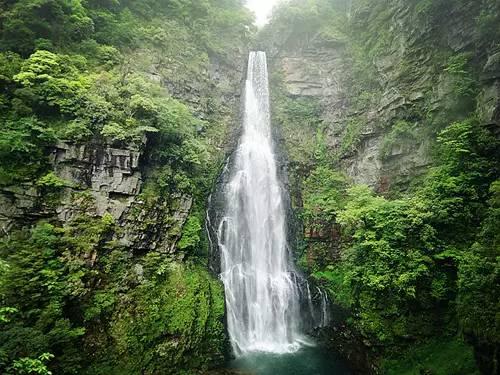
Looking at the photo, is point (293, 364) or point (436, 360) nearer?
point (436, 360)

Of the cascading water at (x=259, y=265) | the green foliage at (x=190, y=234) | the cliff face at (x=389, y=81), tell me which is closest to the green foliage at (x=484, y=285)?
the cliff face at (x=389, y=81)

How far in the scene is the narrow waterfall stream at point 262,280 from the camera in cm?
1255

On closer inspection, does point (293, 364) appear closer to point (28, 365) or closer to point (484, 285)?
point (484, 285)

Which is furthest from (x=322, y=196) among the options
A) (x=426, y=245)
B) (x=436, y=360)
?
(x=436, y=360)

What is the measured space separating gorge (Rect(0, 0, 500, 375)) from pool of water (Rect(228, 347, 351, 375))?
8 centimetres

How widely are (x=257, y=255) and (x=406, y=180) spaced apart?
8.07 m

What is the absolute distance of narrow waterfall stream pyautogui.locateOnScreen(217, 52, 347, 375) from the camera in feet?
41.2

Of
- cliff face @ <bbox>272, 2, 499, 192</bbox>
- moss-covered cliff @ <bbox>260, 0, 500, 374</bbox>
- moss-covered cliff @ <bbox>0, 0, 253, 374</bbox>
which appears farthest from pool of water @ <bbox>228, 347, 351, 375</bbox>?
cliff face @ <bbox>272, 2, 499, 192</bbox>

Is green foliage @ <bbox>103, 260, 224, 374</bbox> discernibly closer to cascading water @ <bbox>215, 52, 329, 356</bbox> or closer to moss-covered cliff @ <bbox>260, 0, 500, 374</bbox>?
cascading water @ <bbox>215, 52, 329, 356</bbox>

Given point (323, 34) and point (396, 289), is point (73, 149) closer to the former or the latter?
point (396, 289)

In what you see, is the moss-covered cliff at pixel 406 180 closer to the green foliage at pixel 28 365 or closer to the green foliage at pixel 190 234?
the green foliage at pixel 190 234

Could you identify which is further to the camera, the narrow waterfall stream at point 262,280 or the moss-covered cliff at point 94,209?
the narrow waterfall stream at point 262,280

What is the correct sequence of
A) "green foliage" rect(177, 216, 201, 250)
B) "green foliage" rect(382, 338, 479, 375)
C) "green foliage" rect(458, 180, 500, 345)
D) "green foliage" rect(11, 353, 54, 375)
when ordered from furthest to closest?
1. "green foliage" rect(177, 216, 201, 250)
2. "green foliage" rect(382, 338, 479, 375)
3. "green foliage" rect(458, 180, 500, 345)
4. "green foliage" rect(11, 353, 54, 375)

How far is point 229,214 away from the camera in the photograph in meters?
16.4
